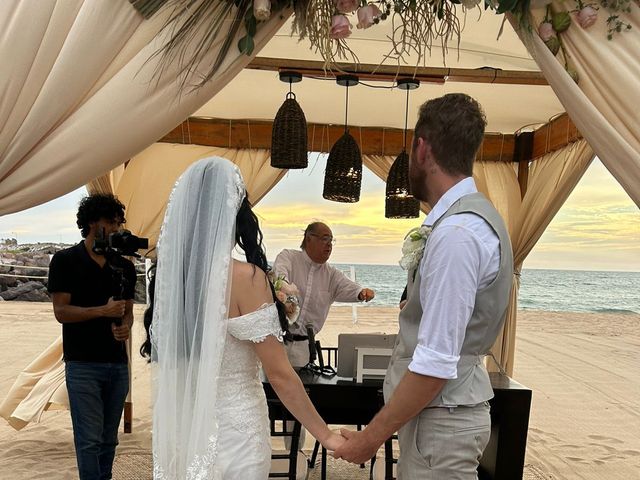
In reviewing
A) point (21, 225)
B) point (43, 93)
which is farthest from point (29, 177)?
point (21, 225)

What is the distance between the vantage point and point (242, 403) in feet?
6.28

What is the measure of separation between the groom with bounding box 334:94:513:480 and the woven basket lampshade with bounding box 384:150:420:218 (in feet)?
10.3

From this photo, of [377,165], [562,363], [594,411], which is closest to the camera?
[377,165]

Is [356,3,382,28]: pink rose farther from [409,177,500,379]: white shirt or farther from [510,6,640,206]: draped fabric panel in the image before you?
[409,177,500,379]: white shirt

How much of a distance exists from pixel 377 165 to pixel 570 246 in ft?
94.0

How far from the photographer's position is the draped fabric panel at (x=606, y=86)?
181 cm

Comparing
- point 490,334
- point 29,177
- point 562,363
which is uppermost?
point 29,177

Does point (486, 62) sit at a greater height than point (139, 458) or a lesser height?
greater

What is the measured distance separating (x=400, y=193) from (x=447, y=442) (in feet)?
11.1

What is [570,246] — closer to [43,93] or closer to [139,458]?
[139,458]

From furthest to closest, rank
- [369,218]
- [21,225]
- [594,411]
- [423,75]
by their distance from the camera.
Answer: [369,218] → [21,225] → [594,411] → [423,75]

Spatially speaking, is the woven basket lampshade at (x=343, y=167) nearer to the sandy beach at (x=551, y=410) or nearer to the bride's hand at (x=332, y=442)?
the sandy beach at (x=551, y=410)

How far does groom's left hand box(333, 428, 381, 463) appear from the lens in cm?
190

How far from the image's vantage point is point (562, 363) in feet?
35.8
